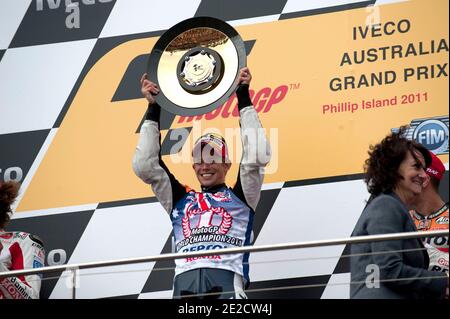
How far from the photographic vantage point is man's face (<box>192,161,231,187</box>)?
450cm

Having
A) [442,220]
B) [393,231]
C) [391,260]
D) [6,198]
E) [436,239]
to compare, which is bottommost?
[391,260]

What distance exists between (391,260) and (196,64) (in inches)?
56.3

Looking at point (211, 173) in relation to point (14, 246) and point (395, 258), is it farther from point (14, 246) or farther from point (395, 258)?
point (395, 258)

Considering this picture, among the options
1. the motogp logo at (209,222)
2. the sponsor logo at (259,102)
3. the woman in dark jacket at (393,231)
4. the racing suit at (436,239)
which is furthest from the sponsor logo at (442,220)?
the sponsor logo at (259,102)

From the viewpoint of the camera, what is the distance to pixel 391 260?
3.56 m

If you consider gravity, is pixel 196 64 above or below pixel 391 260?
above

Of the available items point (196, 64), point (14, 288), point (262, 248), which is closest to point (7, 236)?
point (14, 288)

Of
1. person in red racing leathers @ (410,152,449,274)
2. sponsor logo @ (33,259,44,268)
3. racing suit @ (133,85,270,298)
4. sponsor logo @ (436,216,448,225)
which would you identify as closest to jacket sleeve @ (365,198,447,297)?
person in red racing leathers @ (410,152,449,274)

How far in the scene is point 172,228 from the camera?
4.81 metres

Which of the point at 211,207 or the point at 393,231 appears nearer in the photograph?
the point at 393,231

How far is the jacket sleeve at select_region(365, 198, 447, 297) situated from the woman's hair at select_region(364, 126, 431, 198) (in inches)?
6.4

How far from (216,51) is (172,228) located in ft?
2.63

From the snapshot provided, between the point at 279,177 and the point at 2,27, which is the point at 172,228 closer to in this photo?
the point at 279,177
